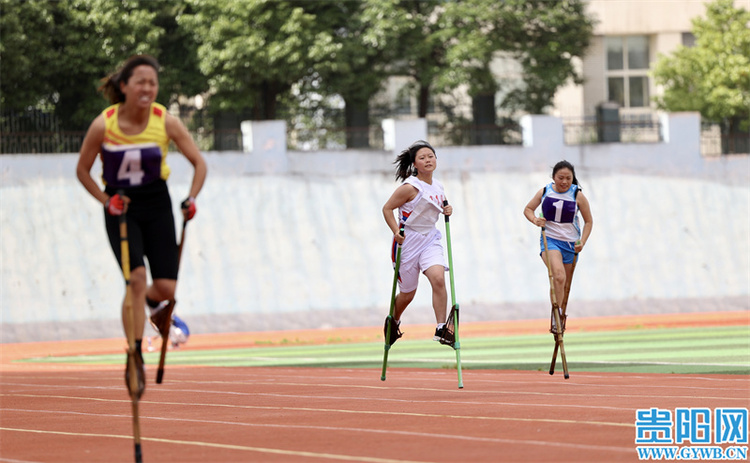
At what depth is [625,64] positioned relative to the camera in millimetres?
57719

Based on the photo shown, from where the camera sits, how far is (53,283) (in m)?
32.5

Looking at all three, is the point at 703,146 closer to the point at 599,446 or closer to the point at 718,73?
the point at 718,73

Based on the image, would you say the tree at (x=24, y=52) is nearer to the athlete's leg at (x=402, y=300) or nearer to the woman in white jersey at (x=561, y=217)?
the athlete's leg at (x=402, y=300)

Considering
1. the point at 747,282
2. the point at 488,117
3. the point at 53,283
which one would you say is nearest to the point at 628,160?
the point at 747,282

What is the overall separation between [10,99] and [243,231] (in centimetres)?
898

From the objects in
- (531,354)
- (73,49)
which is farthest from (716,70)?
(531,354)

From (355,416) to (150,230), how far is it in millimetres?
2298

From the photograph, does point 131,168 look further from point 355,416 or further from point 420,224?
point 420,224

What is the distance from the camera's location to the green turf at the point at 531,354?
645 inches

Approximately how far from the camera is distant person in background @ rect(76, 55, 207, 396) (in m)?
8.27

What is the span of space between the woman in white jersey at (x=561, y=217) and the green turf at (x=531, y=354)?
199 centimetres

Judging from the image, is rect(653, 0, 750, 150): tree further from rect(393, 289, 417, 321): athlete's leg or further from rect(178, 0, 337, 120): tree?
rect(393, 289, 417, 321): athlete's leg

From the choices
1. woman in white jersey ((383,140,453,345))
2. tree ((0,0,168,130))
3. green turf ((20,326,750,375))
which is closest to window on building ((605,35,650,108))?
tree ((0,0,168,130))

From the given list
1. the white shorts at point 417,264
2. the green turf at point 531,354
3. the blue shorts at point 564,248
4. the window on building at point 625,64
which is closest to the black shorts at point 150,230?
the white shorts at point 417,264
